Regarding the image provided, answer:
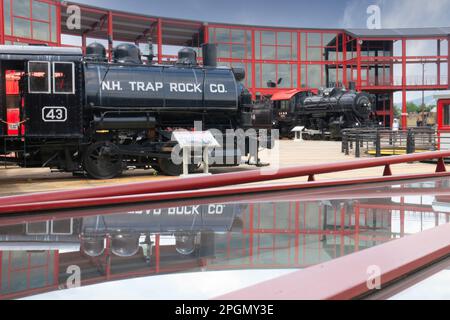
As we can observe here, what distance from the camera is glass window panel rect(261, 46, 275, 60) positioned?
46.2 m

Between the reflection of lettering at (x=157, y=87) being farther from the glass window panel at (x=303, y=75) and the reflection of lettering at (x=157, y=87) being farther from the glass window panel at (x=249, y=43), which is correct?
the glass window panel at (x=303, y=75)

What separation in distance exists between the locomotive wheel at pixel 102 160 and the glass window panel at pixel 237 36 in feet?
107

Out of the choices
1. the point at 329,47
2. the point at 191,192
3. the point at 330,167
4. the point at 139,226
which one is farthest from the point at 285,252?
the point at 329,47

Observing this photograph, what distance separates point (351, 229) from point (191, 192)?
213cm

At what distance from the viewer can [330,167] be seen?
693 centimetres

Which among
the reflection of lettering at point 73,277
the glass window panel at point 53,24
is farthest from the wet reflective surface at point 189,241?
the glass window panel at point 53,24

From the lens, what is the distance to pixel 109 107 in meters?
13.7

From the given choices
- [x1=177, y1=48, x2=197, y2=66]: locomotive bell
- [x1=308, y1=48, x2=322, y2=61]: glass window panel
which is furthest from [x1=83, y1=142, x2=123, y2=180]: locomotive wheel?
[x1=308, y1=48, x2=322, y2=61]: glass window panel

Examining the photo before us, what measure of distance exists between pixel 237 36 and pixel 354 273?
144ft

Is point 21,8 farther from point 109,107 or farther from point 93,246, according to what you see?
point 93,246

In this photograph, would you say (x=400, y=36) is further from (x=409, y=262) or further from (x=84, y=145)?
(x=409, y=262)

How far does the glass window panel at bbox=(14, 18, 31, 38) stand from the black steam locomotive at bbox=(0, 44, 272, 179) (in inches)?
653

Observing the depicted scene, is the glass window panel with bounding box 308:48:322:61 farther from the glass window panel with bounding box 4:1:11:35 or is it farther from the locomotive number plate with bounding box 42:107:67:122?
the locomotive number plate with bounding box 42:107:67:122

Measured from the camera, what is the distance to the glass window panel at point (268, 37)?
151 ft
